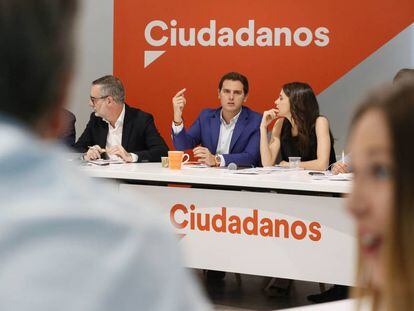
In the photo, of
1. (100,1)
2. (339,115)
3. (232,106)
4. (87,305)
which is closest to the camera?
(87,305)

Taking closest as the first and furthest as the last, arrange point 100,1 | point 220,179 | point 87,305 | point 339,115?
point 87,305 < point 220,179 < point 339,115 < point 100,1

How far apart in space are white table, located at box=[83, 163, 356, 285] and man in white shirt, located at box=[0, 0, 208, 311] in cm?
341

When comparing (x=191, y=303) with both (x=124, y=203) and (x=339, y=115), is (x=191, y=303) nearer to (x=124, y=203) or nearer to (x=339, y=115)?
(x=124, y=203)

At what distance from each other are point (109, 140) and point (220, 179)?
1.66 metres

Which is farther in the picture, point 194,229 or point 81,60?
point 194,229

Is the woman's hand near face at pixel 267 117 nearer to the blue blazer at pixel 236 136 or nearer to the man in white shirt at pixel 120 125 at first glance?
the blue blazer at pixel 236 136

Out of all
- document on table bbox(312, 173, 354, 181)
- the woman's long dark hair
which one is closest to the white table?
document on table bbox(312, 173, 354, 181)

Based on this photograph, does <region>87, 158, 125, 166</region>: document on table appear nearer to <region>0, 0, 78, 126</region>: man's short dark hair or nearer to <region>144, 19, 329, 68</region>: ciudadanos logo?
<region>144, 19, 329, 68</region>: ciudadanos logo

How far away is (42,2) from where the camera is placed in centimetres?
45

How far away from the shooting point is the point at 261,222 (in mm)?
4066

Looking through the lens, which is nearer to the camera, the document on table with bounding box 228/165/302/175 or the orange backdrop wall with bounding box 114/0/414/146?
the document on table with bounding box 228/165/302/175

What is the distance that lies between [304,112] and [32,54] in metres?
4.60

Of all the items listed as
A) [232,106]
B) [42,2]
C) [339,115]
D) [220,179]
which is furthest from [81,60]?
[339,115]

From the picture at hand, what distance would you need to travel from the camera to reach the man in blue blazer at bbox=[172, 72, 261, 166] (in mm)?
5285
